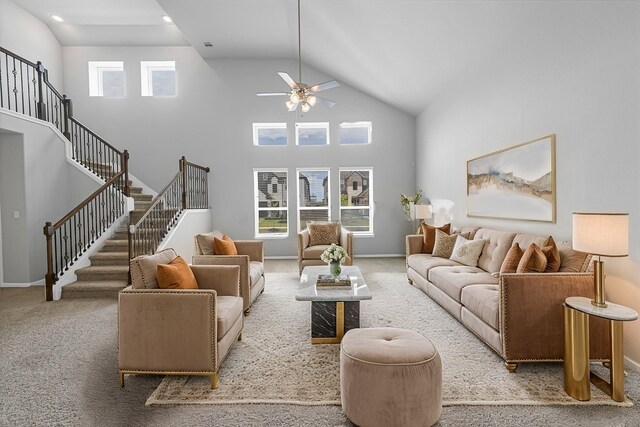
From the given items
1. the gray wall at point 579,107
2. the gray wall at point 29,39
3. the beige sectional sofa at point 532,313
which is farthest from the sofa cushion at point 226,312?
the gray wall at point 29,39

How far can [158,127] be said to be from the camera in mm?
8023

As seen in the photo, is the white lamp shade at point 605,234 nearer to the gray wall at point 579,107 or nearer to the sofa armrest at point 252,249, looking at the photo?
the gray wall at point 579,107

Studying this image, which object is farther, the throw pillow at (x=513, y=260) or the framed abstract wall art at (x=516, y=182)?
the framed abstract wall art at (x=516, y=182)

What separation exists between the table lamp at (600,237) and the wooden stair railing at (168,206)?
5.06 meters

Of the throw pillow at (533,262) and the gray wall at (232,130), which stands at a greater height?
the gray wall at (232,130)

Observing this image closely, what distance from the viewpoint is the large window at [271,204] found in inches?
325

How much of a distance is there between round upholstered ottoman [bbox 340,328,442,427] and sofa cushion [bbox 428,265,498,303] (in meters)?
1.75

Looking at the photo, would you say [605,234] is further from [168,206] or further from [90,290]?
[168,206]

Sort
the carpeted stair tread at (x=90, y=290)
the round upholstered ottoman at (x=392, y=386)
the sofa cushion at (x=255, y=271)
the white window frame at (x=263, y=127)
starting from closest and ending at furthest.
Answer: the round upholstered ottoman at (x=392, y=386)
the sofa cushion at (x=255, y=271)
the carpeted stair tread at (x=90, y=290)
the white window frame at (x=263, y=127)

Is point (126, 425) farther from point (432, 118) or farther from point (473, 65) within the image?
point (432, 118)

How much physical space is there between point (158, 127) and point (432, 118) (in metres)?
6.44

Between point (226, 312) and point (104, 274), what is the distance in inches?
141

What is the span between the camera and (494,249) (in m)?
4.17

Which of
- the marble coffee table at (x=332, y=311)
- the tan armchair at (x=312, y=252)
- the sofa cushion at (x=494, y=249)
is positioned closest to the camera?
the marble coffee table at (x=332, y=311)
